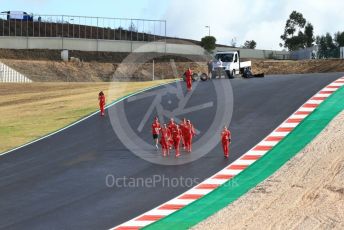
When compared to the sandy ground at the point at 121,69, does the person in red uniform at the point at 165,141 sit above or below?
below

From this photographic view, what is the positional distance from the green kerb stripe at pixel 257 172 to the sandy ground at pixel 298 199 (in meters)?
0.45

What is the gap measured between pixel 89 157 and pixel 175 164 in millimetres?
4061

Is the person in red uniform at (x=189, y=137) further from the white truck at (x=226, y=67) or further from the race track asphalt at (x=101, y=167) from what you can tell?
the white truck at (x=226, y=67)

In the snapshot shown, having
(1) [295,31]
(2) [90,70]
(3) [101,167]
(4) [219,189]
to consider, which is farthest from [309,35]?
(4) [219,189]

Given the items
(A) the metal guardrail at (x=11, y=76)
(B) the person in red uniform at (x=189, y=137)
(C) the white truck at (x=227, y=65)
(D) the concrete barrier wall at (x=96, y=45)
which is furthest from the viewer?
(D) the concrete barrier wall at (x=96, y=45)

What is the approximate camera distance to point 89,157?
1005 inches

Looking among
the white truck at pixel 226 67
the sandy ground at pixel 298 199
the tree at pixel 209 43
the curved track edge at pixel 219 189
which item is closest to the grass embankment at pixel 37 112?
the white truck at pixel 226 67

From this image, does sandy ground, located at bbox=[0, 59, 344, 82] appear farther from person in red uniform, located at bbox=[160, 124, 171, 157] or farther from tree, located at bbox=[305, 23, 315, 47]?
person in red uniform, located at bbox=[160, 124, 171, 157]

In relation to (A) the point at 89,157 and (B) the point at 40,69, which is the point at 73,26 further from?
(A) the point at 89,157

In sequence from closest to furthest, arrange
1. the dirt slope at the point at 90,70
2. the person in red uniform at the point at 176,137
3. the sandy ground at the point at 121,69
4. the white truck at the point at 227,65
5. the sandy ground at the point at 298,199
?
the sandy ground at the point at 298,199 < the person in red uniform at the point at 176,137 < the white truck at the point at 227,65 < the sandy ground at the point at 121,69 < the dirt slope at the point at 90,70

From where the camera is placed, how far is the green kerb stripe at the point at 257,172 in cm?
1698
